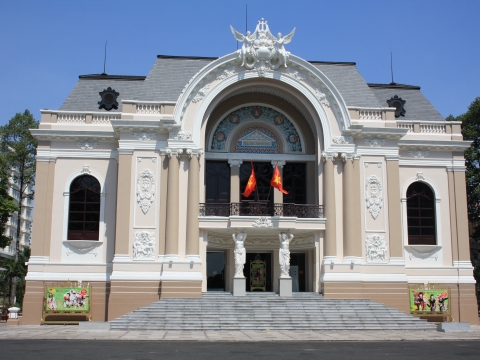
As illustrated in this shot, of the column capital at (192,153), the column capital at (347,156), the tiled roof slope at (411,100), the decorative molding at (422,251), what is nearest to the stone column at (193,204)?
the column capital at (192,153)

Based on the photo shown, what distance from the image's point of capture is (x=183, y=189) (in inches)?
1190

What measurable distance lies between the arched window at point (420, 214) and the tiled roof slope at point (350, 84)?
5358 millimetres

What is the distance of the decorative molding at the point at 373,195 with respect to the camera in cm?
3103

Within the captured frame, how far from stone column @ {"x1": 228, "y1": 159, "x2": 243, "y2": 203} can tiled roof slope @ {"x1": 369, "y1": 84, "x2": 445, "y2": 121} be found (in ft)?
34.3

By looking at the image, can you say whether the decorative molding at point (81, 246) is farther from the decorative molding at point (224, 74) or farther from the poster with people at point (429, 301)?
the poster with people at point (429, 301)

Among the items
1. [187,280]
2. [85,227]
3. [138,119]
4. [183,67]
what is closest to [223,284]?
[187,280]

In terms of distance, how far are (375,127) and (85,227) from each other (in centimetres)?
1619

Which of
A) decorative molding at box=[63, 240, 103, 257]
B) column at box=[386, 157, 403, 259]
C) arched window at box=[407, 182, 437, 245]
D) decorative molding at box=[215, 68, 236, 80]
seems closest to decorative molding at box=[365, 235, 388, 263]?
column at box=[386, 157, 403, 259]

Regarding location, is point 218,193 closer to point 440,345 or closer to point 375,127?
point 375,127

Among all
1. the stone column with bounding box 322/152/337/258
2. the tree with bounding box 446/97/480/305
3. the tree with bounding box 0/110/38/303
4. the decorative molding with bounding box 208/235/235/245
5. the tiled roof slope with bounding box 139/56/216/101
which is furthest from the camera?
the tree with bounding box 0/110/38/303

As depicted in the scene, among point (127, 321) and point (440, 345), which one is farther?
point (127, 321)

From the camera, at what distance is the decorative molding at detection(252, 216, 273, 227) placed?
99.0 ft

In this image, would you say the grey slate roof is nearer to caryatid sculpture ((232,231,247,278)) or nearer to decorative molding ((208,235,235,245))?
decorative molding ((208,235,235,245))

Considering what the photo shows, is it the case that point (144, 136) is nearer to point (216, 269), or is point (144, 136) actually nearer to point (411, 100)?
point (216, 269)
